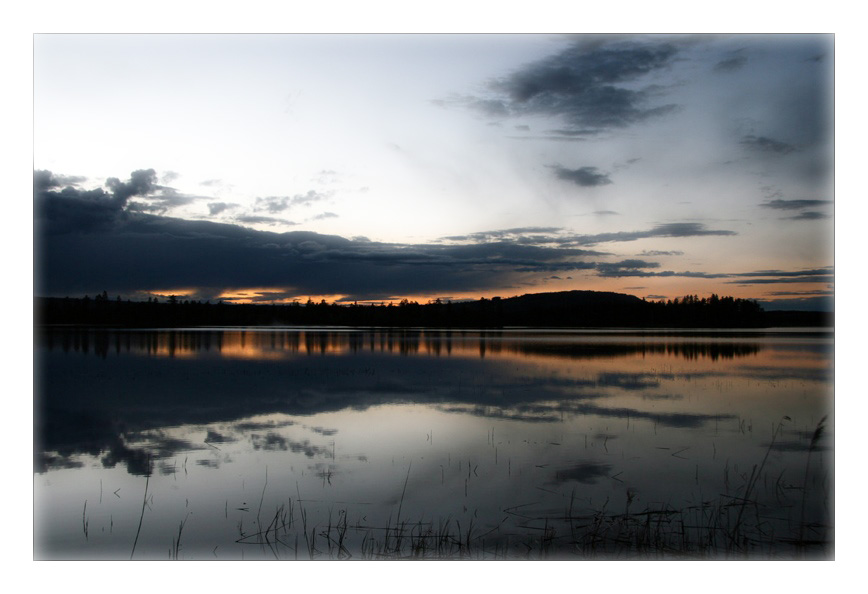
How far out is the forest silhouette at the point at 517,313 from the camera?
10.0 metres

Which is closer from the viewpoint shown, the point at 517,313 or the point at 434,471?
the point at 434,471

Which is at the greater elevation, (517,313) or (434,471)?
(517,313)

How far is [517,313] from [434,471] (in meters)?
12.1

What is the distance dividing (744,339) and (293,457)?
19159mm

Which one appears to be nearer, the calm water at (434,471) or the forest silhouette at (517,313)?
the calm water at (434,471)

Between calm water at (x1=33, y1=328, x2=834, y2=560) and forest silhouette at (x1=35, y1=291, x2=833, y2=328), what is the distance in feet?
3.87

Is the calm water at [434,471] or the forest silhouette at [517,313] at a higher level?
the forest silhouette at [517,313]

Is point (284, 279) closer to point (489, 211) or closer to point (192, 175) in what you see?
point (192, 175)

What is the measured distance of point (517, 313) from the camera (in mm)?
19359

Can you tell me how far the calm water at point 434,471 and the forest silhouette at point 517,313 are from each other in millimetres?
1178

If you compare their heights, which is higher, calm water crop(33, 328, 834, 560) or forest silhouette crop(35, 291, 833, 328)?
forest silhouette crop(35, 291, 833, 328)

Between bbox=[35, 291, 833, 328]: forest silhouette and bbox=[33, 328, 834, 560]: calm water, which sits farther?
bbox=[35, 291, 833, 328]: forest silhouette

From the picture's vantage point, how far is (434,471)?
777cm

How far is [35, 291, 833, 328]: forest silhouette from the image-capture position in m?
10.0
